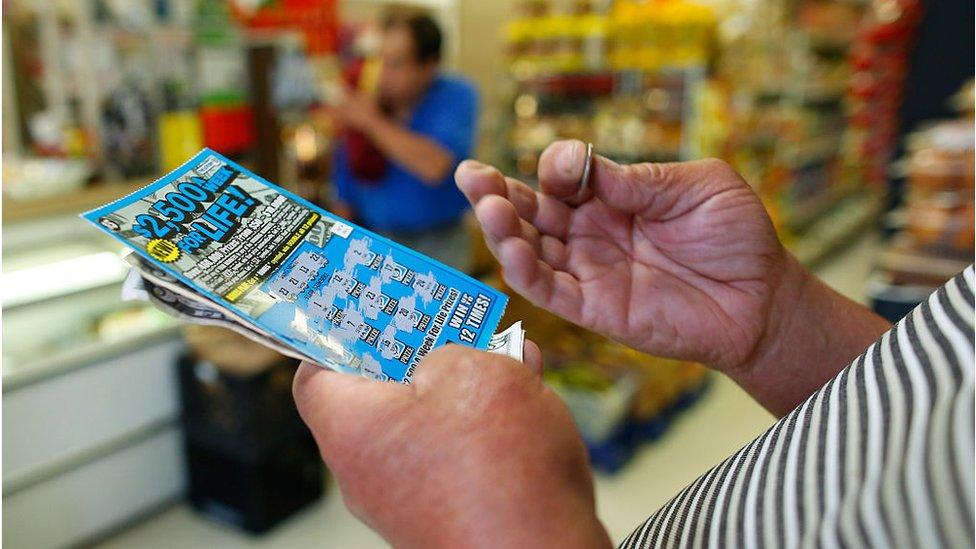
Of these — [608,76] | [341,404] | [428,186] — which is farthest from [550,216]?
[608,76]

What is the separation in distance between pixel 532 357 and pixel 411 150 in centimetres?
224

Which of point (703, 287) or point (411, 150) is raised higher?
point (703, 287)

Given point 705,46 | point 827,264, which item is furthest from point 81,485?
point 827,264

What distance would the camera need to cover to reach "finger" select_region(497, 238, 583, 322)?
0.95 m

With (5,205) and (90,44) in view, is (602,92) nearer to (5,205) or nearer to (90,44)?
(90,44)

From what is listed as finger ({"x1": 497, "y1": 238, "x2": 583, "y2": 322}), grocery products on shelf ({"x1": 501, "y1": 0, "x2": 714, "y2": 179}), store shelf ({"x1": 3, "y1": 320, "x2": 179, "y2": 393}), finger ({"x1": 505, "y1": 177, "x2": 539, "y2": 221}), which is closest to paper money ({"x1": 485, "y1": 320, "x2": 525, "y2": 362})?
finger ({"x1": 497, "y1": 238, "x2": 583, "y2": 322})

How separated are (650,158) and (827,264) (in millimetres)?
3008

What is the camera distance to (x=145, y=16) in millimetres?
3027

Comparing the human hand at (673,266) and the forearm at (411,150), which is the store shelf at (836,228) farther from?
the human hand at (673,266)

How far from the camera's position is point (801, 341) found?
102cm

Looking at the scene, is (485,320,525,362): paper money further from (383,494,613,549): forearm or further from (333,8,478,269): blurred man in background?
(333,8,478,269): blurred man in background

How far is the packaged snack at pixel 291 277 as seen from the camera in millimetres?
688

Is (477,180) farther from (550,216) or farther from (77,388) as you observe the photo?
(77,388)

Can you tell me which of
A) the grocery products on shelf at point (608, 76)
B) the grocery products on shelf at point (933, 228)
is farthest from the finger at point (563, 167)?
the grocery products on shelf at point (608, 76)
